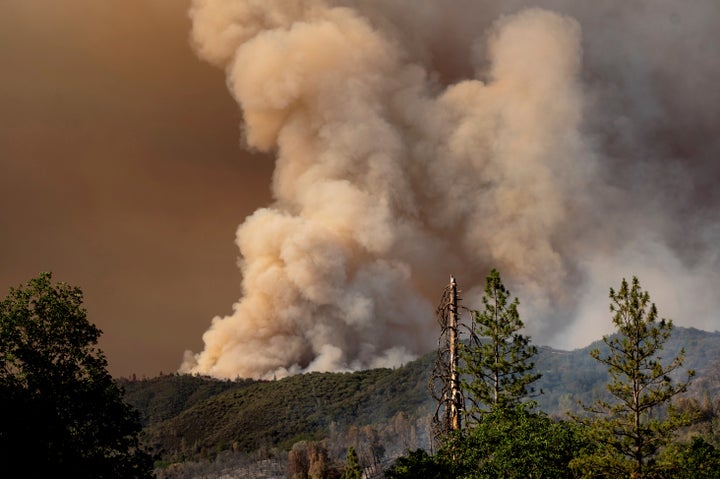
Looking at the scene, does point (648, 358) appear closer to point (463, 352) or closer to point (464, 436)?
point (464, 436)

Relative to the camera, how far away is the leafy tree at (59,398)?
2895cm

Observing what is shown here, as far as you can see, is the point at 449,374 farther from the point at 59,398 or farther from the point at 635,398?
the point at 59,398

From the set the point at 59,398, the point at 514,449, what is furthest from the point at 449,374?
the point at 59,398

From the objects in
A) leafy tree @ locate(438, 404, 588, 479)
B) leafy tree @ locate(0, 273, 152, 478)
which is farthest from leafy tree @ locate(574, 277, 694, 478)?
leafy tree @ locate(0, 273, 152, 478)

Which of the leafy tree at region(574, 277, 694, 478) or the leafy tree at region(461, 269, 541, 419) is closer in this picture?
the leafy tree at region(574, 277, 694, 478)

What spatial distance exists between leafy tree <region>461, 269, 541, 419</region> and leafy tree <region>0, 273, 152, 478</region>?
2162 centimetres

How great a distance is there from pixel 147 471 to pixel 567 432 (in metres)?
19.9

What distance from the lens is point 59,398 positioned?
3098 cm

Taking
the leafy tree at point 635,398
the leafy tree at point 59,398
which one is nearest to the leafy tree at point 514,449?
the leafy tree at point 635,398

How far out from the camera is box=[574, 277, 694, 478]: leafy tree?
2945 centimetres

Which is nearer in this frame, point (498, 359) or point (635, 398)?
point (635, 398)

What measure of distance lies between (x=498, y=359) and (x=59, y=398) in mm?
26928

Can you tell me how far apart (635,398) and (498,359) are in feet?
46.5

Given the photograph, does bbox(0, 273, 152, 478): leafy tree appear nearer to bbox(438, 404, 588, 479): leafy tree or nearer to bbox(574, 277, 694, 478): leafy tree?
bbox(438, 404, 588, 479): leafy tree
